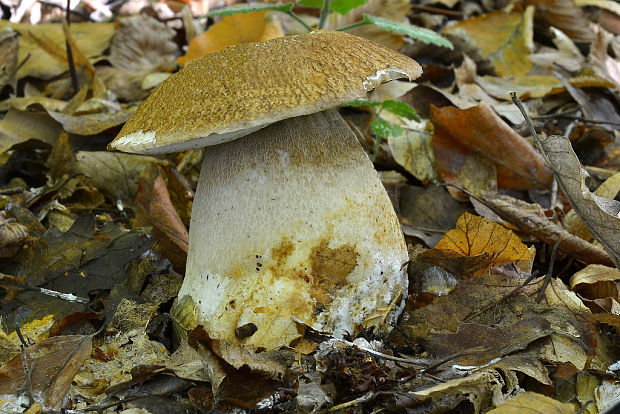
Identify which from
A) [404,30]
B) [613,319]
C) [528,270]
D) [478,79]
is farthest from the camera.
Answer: [478,79]

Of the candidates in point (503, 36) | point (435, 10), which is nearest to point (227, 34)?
point (435, 10)

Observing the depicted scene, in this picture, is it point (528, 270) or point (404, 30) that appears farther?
point (404, 30)

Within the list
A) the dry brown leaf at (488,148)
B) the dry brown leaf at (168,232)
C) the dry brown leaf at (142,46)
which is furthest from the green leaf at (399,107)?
the dry brown leaf at (142,46)

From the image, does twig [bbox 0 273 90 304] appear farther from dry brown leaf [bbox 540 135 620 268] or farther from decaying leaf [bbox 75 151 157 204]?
dry brown leaf [bbox 540 135 620 268]

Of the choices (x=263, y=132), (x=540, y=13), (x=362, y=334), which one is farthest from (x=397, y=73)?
(x=540, y=13)

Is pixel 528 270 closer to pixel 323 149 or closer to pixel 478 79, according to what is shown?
pixel 323 149

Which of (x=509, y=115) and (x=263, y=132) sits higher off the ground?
(x=263, y=132)

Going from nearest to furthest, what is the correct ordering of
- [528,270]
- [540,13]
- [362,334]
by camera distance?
[362,334] → [528,270] → [540,13]
